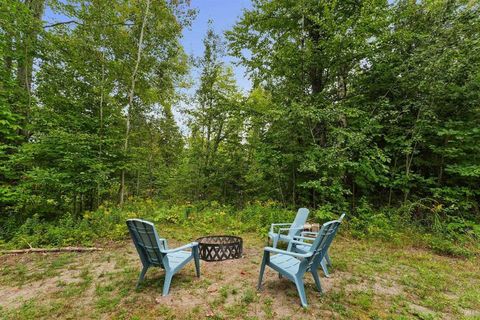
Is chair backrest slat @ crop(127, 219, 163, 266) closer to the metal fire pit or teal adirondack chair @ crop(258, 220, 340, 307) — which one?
the metal fire pit

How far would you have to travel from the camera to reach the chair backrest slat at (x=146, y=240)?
2893mm

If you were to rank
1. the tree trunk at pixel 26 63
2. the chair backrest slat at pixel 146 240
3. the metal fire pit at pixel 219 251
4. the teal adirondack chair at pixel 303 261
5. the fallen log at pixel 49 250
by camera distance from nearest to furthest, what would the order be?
the teal adirondack chair at pixel 303 261 < the chair backrest slat at pixel 146 240 < the metal fire pit at pixel 219 251 < the fallen log at pixel 49 250 < the tree trunk at pixel 26 63

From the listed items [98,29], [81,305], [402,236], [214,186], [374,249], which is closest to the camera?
[81,305]

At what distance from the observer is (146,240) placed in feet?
9.83

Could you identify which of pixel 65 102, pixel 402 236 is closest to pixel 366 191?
pixel 402 236

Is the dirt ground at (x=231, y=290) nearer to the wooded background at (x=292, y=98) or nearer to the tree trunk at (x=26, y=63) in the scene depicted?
the wooded background at (x=292, y=98)

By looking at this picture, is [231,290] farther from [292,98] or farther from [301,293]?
[292,98]

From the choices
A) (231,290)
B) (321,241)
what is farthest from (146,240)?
(321,241)

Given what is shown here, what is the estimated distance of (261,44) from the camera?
8.10 meters

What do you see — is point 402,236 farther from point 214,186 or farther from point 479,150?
point 214,186

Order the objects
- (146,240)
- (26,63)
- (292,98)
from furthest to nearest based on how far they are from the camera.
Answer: (292,98) → (26,63) → (146,240)

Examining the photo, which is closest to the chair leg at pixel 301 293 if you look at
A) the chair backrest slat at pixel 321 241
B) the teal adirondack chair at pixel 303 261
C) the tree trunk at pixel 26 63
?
the teal adirondack chair at pixel 303 261

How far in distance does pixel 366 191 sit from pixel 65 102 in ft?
29.3

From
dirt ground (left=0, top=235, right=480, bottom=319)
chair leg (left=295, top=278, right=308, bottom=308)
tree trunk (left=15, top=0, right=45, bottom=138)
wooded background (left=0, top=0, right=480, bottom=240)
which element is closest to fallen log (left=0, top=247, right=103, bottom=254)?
dirt ground (left=0, top=235, right=480, bottom=319)
